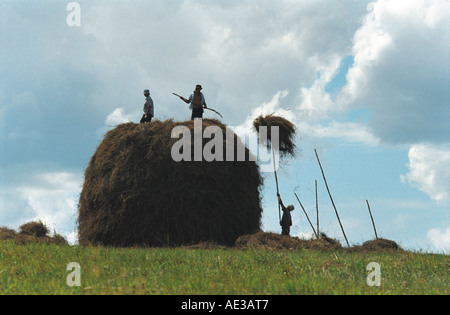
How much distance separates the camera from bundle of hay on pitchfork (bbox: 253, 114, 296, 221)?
17031 mm

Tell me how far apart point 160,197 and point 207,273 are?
20.9ft

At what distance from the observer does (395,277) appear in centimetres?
916

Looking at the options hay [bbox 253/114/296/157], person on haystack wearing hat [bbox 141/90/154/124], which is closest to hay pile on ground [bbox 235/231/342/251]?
hay [bbox 253/114/296/157]

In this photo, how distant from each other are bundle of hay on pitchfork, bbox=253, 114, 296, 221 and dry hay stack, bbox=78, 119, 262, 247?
206 centimetres

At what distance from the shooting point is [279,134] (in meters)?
17.1

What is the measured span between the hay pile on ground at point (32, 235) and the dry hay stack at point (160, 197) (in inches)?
37.2

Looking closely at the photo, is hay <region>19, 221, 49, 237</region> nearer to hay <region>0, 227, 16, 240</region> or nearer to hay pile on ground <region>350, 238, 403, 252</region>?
hay <region>0, 227, 16, 240</region>

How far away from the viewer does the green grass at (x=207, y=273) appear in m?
6.46

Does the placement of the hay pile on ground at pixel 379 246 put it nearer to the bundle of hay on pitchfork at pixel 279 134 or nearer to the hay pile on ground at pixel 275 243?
the hay pile on ground at pixel 275 243

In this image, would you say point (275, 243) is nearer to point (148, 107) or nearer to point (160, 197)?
point (160, 197)

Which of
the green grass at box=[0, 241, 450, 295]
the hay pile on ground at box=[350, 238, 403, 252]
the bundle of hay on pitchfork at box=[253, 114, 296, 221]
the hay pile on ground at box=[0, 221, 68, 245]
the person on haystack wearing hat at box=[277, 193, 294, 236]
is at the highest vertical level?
the bundle of hay on pitchfork at box=[253, 114, 296, 221]

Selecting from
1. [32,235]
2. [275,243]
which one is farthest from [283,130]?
[32,235]

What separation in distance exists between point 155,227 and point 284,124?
613 cm
